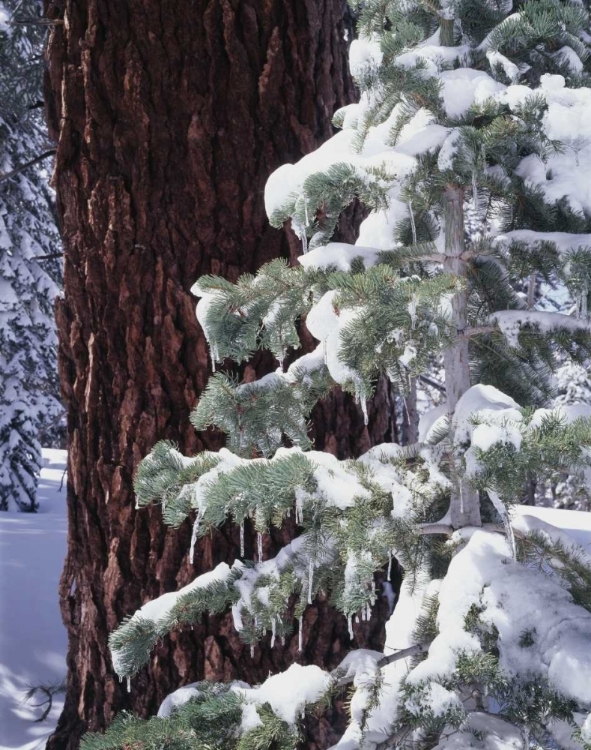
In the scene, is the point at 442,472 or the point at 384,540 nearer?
the point at 384,540

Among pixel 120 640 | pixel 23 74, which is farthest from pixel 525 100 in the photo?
pixel 23 74

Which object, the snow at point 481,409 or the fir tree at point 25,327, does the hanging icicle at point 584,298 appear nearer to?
the snow at point 481,409

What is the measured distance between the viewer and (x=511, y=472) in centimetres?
139

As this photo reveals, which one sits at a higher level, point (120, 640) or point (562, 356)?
point (562, 356)

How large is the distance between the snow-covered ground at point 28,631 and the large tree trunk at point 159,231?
1.34 meters

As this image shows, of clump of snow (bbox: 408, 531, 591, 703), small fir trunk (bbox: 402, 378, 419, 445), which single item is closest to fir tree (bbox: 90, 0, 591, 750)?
clump of snow (bbox: 408, 531, 591, 703)

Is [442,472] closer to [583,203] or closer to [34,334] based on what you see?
[583,203]

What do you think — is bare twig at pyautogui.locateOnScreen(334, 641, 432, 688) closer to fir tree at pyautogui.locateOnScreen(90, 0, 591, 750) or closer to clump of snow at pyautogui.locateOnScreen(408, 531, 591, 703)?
fir tree at pyautogui.locateOnScreen(90, 0, 591, 750)

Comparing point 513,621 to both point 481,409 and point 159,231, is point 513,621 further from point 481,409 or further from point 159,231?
point 159,231

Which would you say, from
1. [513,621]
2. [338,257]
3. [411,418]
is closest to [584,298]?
[338,257]

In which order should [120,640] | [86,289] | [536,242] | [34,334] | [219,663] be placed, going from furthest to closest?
[34,334], [86,289], [219,663], [120,640], [536,242]

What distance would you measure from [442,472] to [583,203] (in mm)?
695

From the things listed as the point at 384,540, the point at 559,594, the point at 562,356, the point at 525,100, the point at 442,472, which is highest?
the point at 525,100

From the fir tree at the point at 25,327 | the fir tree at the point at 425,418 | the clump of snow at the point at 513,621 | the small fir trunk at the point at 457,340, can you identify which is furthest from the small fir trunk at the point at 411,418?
the fir tree at the point at 25,327
